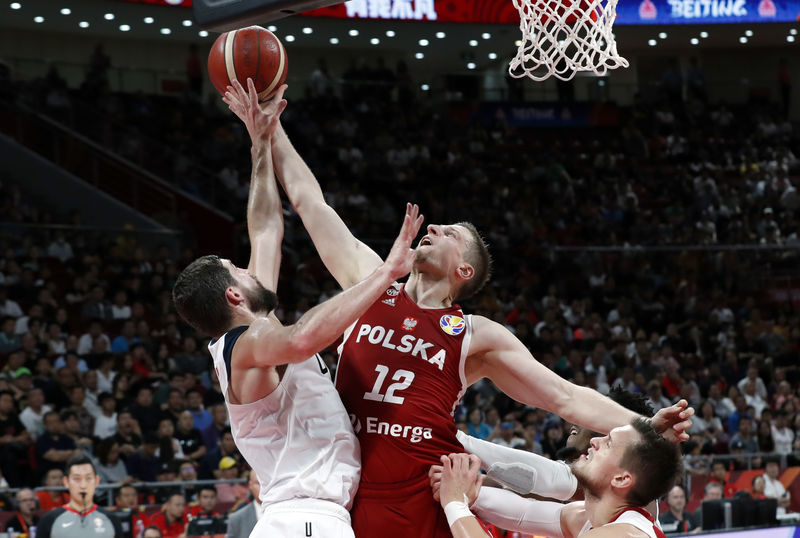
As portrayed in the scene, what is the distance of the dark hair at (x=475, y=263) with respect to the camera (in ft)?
14.2

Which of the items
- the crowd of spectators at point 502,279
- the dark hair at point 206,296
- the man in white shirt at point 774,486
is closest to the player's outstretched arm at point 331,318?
the dark hair at point 206,296

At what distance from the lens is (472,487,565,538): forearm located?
13.8ft

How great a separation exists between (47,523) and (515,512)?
4.18m

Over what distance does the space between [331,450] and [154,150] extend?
13942 mm

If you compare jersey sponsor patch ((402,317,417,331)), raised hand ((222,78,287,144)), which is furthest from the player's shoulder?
raised hand ((222,78,287,144))

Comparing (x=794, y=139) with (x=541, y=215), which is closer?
(x=541, y=215)

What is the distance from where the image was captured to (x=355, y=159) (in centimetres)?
1884

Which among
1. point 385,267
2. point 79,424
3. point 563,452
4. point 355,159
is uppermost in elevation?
point 355,159

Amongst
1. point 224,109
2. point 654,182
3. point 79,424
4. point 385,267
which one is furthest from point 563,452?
point 654,182

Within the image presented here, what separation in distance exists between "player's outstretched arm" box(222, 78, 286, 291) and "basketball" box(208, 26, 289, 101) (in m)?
0.07

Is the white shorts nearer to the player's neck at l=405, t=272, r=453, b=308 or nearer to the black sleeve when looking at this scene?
the player's neck at l=405, t=272, r=453, b=308

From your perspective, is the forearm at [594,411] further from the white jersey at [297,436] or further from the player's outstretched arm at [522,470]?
Result: the white jersey at [297,436]

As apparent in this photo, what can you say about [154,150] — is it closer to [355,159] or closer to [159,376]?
→ [355,159]

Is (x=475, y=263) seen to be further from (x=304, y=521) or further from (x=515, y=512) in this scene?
(x=304, y=521)
